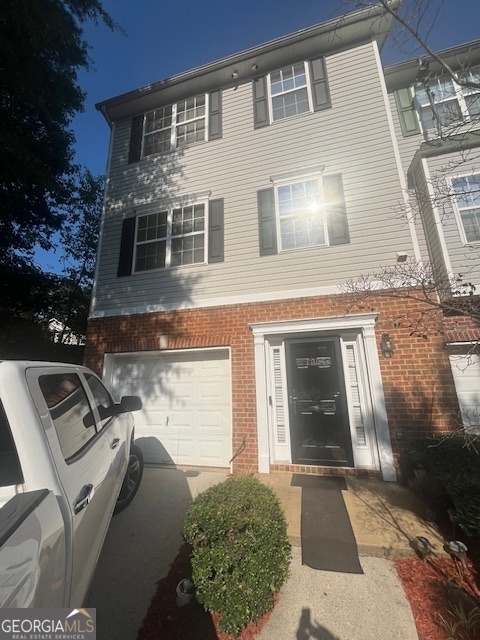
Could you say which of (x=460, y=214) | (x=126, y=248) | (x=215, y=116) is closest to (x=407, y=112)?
(x=460, y=214)

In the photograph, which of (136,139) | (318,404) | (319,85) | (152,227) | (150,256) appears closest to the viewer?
(318,404)

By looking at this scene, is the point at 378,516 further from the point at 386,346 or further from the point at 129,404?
the point at 129,404

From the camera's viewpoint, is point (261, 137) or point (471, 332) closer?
point (471, 332)

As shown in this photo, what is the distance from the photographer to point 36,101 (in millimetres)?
6457

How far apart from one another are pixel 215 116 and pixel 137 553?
9.17 metres

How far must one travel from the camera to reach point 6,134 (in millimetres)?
5980

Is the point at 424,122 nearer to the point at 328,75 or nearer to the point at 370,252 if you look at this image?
the point at 328,75

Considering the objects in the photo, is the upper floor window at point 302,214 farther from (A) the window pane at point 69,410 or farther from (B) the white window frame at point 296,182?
(A) the window pane at point 69,410

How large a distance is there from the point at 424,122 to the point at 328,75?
274 centimetres

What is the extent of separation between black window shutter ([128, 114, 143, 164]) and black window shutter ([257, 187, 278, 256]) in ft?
13.7

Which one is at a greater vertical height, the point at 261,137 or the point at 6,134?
the point at 261,137

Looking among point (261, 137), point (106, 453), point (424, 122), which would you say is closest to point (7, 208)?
point (261, 137)

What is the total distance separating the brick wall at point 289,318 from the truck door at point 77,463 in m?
3.22

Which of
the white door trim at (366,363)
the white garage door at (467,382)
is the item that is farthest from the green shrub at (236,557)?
the white garage door at (467,382)
